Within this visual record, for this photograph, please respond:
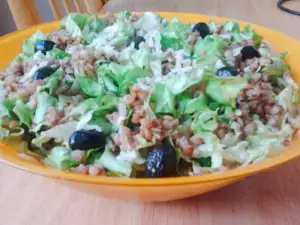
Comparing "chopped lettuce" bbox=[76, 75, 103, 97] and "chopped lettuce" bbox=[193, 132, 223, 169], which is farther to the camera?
"chopped lettuce" bbox=[76, 75, 103, 97]

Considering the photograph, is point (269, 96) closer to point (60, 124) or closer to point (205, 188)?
point (205, 188)

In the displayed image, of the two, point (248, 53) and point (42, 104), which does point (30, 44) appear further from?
point (248, 53)

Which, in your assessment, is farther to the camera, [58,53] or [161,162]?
[58,53]

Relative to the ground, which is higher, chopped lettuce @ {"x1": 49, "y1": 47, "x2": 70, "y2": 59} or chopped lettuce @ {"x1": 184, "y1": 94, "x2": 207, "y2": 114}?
chopped lettuce @ {"x1": 49, "y1": 47, "x2": 70, "y2": 59}

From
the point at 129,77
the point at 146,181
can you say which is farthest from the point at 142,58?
the point at 146,181

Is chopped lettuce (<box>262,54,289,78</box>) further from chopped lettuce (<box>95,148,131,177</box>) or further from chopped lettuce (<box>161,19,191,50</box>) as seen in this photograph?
chopped lettuce (<box>95,148,131,177</box>)

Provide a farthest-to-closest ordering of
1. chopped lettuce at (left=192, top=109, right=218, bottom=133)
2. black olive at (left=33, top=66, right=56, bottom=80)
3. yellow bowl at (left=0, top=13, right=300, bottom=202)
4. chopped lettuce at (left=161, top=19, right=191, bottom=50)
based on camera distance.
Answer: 1. chopped lettuce at (left=161, top=19, right=191, bottom=50)
2. black olive at (left=33, top=66, right=56, bottom=80)
3. chopped lettuce at (left=192, top=109, right=218, bottom=133)
4. yellow bowl at (left=0, top=13, right=300, bottom=202)

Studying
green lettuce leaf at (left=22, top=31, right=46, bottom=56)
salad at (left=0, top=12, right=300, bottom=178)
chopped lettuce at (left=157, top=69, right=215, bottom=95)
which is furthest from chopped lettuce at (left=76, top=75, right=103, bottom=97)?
green lettuce leaf at (left=22, top=31, right=46, bottom=56)

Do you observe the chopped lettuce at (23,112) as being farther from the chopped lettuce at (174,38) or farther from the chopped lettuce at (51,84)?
the chopped lettuce at (174,38)
